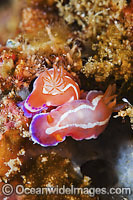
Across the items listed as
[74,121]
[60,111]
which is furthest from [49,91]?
[74,121]

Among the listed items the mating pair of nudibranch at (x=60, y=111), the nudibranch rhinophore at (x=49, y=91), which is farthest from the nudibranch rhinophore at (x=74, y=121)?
the nudibranch rhinophore at (x=49, y=91)

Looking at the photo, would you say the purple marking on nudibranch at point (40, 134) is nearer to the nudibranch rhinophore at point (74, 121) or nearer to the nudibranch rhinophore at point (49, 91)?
the nudibranch rhinophore at point (74, 121)

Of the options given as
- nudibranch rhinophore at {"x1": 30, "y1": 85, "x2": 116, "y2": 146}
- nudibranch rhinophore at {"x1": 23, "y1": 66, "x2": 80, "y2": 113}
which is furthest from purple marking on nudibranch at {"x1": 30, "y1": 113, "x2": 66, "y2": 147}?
nudibranch rhinophore at {"x1": 23, "y1": 66, "x2": 80, "y2": 113}

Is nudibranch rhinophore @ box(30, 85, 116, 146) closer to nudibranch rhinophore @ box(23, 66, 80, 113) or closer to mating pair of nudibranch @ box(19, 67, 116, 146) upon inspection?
mating pair of nudibranch @ box(19, 67, 116, 146)

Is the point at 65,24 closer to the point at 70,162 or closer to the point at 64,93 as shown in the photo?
the point at 64,93

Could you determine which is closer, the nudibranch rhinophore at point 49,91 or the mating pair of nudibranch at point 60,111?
the mating pair of nudibranch at point 60,111

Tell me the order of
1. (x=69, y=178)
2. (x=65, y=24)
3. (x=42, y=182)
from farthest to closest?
1. (x=65, y=24)
2. (x=69, y=178)
3. (x=42, y=182)

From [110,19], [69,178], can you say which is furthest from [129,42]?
[69,178]

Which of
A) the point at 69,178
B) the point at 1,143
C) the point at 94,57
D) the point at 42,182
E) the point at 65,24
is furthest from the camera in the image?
the point at 65,24

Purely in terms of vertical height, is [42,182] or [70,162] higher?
[70,162]
